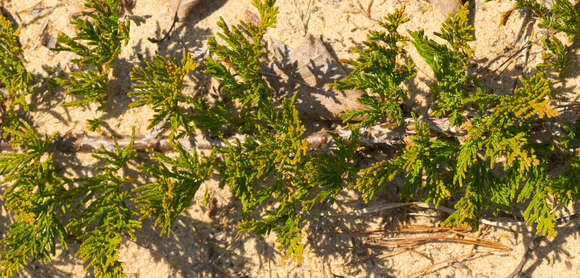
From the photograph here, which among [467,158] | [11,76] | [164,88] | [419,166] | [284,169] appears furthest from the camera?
[11,76]

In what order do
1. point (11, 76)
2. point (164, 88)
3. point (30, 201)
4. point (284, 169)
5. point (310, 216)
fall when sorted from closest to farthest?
1. point (284, 169)
2. point (164, 88)
3. point (30, 201)
4. point (310, 216)
5. point (11, 76)

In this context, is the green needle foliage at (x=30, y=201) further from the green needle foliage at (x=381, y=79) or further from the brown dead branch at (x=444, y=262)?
the brown dead branch at (x=444, y=262)

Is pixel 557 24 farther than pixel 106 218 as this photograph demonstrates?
No

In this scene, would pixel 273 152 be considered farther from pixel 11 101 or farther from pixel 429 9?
pixel 11 101

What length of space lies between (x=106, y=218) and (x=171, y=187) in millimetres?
736

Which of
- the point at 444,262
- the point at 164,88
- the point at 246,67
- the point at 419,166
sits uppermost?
the point at 246,67

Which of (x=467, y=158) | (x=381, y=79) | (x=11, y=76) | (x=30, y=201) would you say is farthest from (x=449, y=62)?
(x=11, y=76)

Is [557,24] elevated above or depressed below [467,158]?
above

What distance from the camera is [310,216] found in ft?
11.2

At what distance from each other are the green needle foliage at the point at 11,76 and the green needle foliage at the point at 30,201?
8.8 inches

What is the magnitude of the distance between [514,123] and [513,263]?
45.4 inches

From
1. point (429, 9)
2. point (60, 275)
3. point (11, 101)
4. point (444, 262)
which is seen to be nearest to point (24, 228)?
point (60, 275)

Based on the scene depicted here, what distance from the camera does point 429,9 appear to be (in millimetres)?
3334

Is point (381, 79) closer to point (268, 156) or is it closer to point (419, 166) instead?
point (419, 166)
